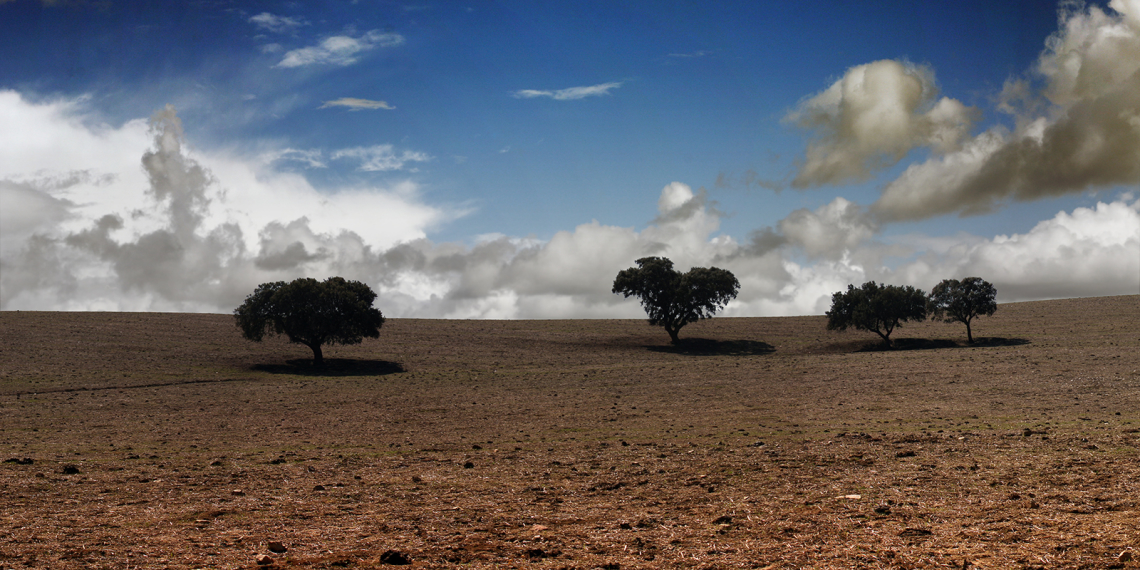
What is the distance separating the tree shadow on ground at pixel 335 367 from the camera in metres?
55.0

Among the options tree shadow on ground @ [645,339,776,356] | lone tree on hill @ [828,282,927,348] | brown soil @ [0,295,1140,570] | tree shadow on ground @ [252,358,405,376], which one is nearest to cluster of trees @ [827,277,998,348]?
lone tree on hill @ [828,282,927,348]

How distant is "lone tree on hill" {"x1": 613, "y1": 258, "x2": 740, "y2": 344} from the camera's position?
7706 cm

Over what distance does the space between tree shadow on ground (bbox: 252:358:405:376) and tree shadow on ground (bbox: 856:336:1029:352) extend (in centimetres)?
4551

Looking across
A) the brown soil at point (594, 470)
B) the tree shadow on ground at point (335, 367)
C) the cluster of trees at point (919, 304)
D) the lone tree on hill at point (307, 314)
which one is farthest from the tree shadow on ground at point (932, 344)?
the lone tree on hill at point (307, 314)

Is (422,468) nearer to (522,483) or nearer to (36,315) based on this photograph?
(522,483)

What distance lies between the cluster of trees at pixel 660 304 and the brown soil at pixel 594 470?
1610 centimetres

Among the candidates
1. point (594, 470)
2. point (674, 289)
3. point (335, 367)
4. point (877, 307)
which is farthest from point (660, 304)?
point (594, 470)

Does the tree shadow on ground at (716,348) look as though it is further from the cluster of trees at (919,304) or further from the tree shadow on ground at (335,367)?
the tree shadow on ground at (335,367)

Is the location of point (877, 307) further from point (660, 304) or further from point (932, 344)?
point (660, 304)

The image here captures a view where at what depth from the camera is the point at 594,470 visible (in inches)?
615

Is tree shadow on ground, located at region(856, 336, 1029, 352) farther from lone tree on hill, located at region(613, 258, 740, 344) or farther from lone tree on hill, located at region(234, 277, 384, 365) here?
lone tree on hill, located at region(234, 277, 384, 365)

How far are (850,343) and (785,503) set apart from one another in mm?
64332

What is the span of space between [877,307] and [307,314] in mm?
55293

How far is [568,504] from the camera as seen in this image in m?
12.3
